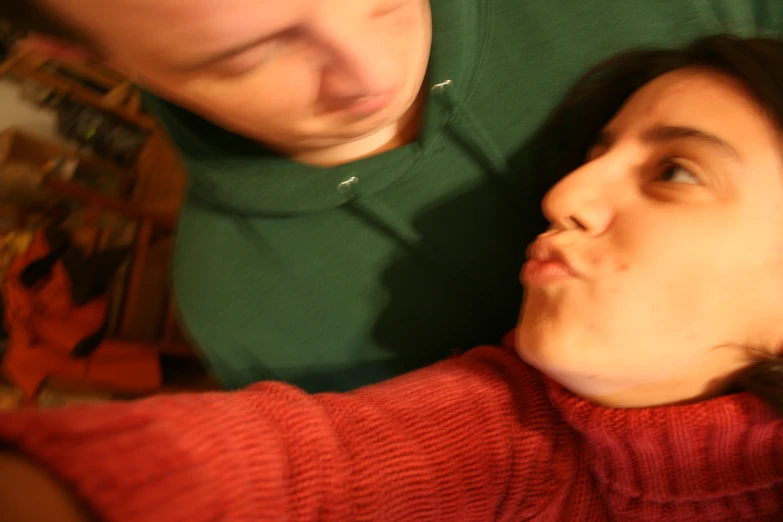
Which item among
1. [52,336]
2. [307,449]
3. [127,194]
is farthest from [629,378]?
[127,194]

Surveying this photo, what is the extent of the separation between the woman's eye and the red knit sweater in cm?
22

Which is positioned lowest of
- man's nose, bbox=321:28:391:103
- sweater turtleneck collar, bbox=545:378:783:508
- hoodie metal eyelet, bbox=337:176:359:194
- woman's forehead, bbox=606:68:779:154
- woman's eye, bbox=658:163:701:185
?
sweater turtleneck collar, bbox=545:378:783:508

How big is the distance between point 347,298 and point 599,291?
35cm

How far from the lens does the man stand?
504 mm

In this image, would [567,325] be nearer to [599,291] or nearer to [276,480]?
[599,291]

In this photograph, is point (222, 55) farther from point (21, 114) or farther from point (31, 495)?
point (21, 114)

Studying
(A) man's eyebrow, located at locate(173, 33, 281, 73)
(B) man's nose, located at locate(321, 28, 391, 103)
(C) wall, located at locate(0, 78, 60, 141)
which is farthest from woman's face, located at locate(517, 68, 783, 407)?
(C) wall, located at locate(0, 78, 60, 141)

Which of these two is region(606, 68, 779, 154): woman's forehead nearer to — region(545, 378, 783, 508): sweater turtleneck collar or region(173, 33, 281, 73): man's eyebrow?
region(545, 378, 783, 508): sweater turtleneck collar

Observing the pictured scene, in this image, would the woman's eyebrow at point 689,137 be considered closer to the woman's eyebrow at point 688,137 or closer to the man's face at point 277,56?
the woman's eyebrow at point 688,137

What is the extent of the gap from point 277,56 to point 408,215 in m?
0.28

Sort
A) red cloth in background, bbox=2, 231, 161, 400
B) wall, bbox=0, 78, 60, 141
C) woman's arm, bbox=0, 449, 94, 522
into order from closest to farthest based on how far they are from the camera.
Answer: woman's arm, bbox=0, 449, 94, 522, red cloth in background, bbox=2, 231, 161, 400, wall, bbox=0, 78, 60, 141

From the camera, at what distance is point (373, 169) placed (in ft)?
2.12

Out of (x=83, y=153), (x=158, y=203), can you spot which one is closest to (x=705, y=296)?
(x=158, y=203)

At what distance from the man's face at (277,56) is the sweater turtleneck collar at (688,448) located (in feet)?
1.34
